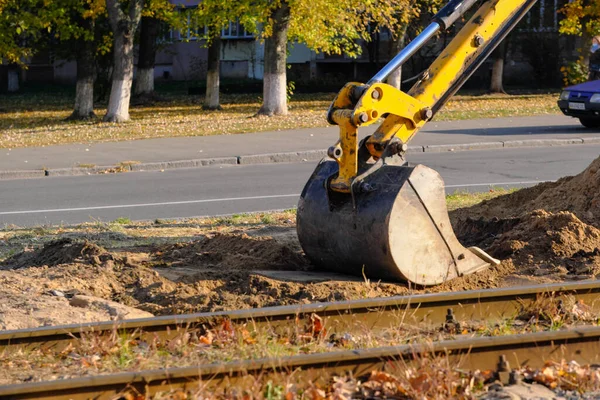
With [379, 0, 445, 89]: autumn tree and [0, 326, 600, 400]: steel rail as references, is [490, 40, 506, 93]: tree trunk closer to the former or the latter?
[379, 0, 445, 89]: autumn tree

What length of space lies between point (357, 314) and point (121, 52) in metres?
22.1

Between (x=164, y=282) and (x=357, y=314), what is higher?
(x=357, y=314)

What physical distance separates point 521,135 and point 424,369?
718 inches

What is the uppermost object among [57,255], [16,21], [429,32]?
[16,21]

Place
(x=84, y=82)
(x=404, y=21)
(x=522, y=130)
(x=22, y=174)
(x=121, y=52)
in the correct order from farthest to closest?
(x=404, y=21) → (x=84, y=82) → (x=121, y=52) → (x=522, y=130) → (x=22, y=174)

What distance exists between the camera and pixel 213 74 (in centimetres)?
3219

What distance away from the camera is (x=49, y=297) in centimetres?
757

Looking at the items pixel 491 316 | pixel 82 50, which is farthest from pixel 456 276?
pixel 82 50

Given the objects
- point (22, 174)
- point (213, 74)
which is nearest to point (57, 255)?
point (22, 174)

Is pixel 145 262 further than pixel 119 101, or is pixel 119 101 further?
pixel 119 101

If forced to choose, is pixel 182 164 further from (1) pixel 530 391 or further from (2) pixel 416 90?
(1) pixel 530 391

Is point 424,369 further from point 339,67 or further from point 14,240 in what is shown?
point 339,67

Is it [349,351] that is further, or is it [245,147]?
[245,147]

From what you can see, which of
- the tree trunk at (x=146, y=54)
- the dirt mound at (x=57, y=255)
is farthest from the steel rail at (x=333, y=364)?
the tree trunk at (x=146, y=54)
